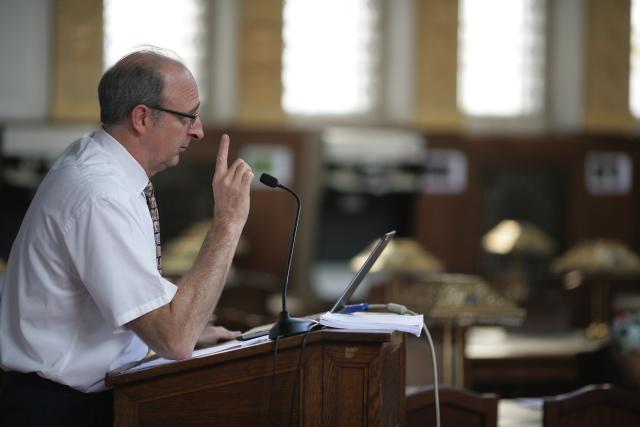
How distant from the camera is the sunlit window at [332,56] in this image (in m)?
11.9

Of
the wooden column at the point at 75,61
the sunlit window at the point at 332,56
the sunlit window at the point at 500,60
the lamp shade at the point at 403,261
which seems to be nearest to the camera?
the lamp shade at the point at 403,261

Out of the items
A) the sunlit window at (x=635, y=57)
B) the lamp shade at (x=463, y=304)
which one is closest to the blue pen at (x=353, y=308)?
the lamp shade at (x=463, y=304)

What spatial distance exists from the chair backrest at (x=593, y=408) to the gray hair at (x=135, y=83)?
1.67 metres

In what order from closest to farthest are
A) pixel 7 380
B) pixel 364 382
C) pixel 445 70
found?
pixel 364 382, pixel 7 380, pixel 445 70

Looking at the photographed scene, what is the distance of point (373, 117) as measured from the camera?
39.0ft

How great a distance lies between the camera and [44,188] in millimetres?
2418

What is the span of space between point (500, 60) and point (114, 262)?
1051 cm

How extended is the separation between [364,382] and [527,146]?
989 cm

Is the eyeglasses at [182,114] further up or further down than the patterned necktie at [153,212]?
further up

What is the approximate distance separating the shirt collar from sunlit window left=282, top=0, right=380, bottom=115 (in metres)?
9.36

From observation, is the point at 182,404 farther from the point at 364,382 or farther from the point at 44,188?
the point at 44,188

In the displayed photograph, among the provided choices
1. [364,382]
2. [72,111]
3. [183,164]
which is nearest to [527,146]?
[183,164]

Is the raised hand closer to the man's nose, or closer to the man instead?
the man

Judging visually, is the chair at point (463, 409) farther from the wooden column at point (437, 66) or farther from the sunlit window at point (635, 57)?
the sunlit window at point (635, 57)
